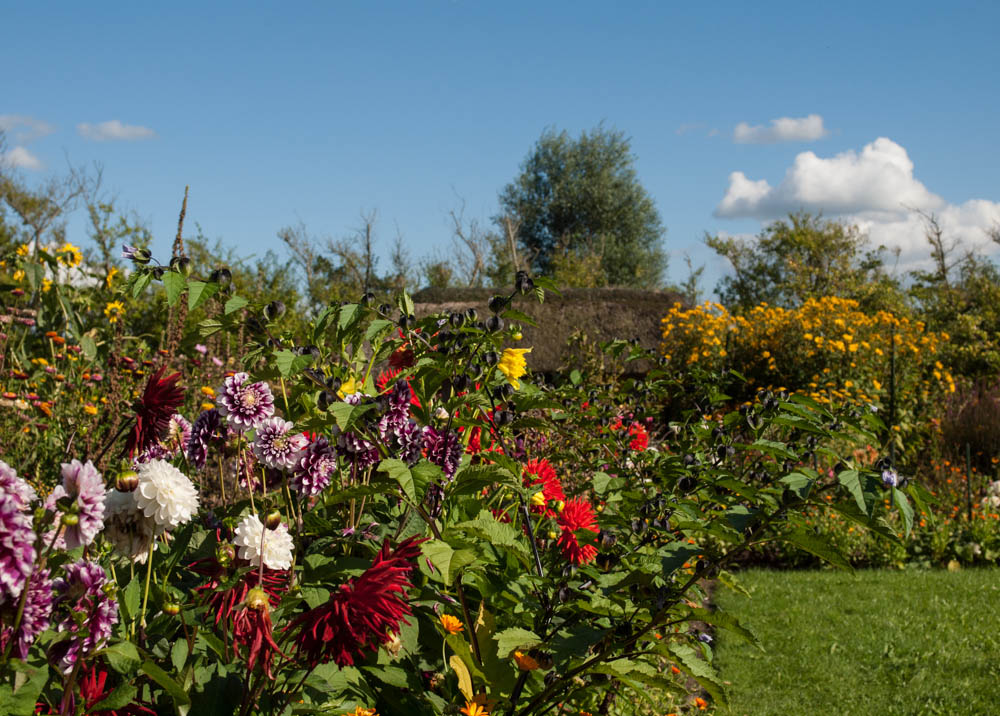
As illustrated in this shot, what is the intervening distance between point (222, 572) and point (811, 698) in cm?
288

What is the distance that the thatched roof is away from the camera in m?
8.38

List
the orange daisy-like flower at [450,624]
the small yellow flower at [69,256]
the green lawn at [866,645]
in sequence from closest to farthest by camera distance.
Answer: the orange daisy-like flower at [450,624] < the green lawn at [866,645] < the small yellow flower at [69,256]

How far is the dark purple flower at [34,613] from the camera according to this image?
0.99m

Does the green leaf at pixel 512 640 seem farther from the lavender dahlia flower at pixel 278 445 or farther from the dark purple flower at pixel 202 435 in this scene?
the dark purple flower at pixel 202 435

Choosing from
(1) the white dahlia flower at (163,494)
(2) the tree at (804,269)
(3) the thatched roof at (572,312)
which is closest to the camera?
(1) the white dahlia flower at (163,494)

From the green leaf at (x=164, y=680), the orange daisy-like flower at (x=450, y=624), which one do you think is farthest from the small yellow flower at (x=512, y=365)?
the green leaf at (x=164, y=680)

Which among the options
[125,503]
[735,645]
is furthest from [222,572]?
[735,645]

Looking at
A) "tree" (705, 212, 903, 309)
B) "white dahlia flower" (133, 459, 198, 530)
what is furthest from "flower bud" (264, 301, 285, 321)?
"tree" (705, 212, 903, 309)

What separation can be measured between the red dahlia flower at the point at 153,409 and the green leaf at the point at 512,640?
747 millimetres

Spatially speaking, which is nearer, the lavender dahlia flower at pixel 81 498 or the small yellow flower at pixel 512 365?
the lavender dahlia flower at pixel 81 498

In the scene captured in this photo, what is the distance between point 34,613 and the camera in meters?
1.00

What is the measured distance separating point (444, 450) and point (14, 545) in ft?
2.89

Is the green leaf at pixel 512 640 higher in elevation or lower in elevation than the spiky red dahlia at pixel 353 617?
lower

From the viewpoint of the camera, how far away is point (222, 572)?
124cm
